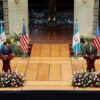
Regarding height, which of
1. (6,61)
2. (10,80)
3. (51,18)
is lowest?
(10,80)

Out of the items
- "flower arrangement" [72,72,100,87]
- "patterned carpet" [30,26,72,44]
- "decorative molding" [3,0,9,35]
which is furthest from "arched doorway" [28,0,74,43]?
"flower arrangement" [72,72,100,87]

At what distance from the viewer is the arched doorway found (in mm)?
30534

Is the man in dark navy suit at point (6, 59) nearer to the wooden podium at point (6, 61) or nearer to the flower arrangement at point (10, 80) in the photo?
the wooden podium at point (6, 61)

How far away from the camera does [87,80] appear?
59.5 ft

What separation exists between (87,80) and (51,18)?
15.3 meters

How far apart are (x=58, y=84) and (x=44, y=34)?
11.1 metres

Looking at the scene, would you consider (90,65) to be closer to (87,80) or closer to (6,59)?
(87,80)

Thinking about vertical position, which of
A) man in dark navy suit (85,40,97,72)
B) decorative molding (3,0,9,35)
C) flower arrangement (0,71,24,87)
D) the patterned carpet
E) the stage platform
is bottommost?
the stage platform

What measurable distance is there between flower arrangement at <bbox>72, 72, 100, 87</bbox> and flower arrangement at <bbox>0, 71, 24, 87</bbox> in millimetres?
2336

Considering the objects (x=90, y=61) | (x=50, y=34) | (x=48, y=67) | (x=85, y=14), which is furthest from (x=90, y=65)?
(x=50, y=34)

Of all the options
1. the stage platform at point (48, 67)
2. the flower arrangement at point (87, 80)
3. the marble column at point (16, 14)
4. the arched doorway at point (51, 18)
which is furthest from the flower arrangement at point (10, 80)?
the arched doorway at point (51, 18)

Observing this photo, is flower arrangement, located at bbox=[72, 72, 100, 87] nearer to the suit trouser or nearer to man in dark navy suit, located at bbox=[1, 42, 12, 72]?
the suit trouser
